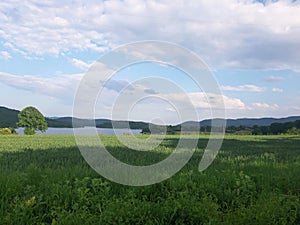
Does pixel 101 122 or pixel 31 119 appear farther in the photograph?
pixel 31 119

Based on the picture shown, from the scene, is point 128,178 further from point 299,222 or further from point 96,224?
point 299,222

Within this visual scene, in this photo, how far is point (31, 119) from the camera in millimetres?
84438

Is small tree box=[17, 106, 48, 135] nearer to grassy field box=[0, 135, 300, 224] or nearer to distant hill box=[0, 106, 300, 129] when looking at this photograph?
distant hill box=[0, 106, 300, 129]

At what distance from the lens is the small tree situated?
84.3m

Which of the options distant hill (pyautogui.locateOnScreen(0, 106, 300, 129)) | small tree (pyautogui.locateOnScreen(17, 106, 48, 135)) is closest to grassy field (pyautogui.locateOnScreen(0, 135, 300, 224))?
distant hill (pyautogui.locateOnScreen(0, 106, 300, 129))

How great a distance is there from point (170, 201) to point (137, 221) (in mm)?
1039

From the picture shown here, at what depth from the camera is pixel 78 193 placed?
652 cm

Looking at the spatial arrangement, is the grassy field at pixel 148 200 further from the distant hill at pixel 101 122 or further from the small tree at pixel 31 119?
the small tree at pixel 31 119

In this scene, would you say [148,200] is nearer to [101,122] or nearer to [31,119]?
[101,122]

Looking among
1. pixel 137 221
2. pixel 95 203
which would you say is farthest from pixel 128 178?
pixel 137 221

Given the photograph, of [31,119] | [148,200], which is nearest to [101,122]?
[148,200]

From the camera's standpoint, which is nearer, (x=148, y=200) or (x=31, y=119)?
(x=148, y=200)

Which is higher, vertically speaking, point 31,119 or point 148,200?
point 31,119

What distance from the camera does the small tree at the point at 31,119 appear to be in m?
84.3
